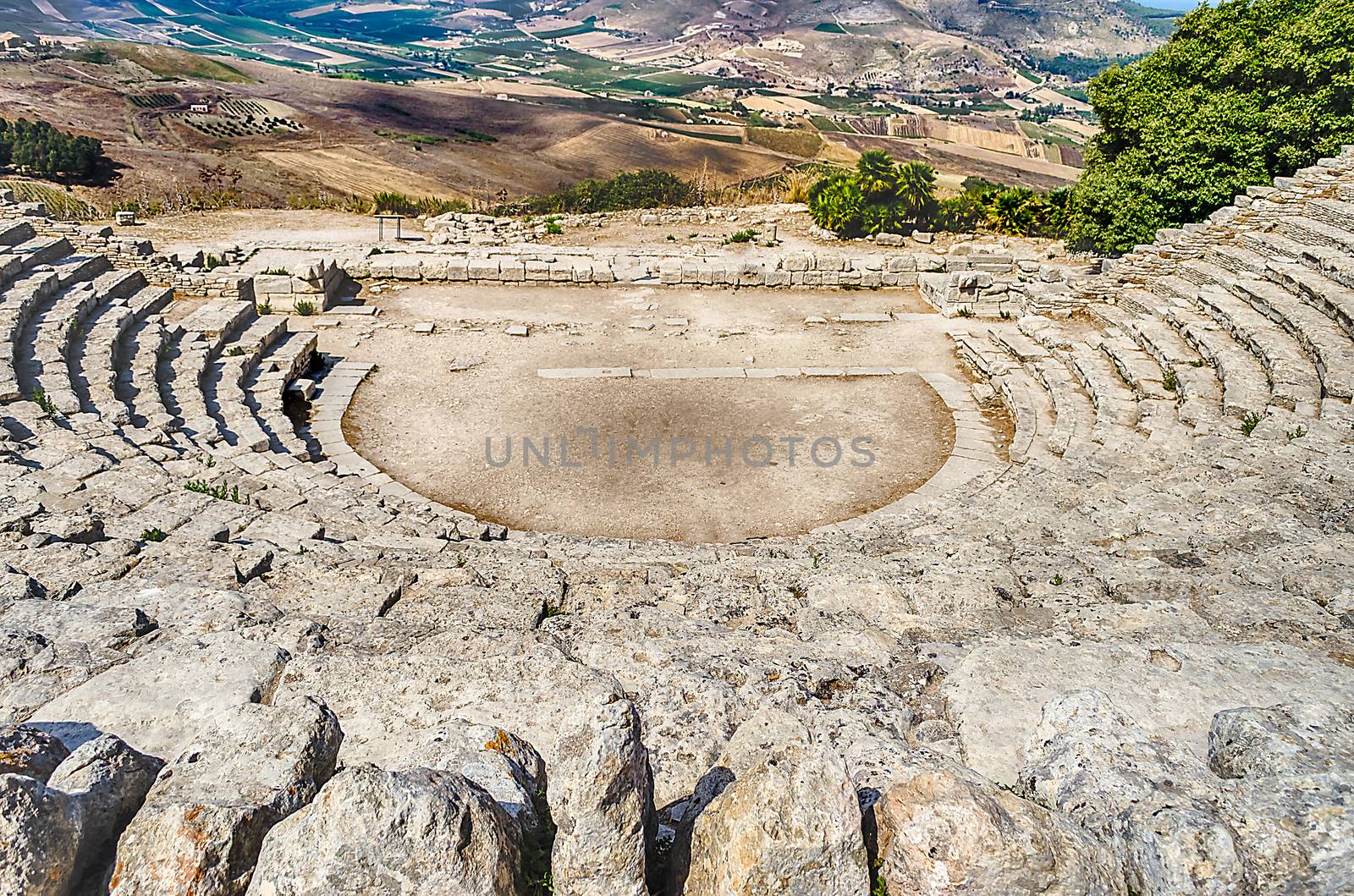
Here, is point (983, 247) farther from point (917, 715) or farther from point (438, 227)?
point (917, 715)

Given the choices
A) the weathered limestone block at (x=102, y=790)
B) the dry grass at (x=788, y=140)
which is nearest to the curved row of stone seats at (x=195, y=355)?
the weathered limestone block at (x=102, y=790)

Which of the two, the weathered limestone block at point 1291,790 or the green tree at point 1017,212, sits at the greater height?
the green tree at point 1017,212

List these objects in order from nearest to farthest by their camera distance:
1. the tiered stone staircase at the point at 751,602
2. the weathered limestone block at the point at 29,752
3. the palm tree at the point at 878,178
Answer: the weathered limestone block at the point at 29,752
the tiered stone staircase at the point at 751,602
the palm tree at the point at 878,178

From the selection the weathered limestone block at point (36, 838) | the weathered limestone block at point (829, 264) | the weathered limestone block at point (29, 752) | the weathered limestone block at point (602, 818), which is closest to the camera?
the weathered limestone block at point (36, 838)

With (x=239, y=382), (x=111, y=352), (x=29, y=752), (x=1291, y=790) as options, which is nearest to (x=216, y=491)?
(x=239, y=382)

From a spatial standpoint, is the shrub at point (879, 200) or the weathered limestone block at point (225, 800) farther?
the shrub at point (879, 200)

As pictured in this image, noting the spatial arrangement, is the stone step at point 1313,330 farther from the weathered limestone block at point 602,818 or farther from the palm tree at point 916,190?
the weathered limestone block at point 602,818

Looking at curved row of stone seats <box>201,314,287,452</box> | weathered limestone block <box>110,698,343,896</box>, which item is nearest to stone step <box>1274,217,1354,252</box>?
weathered limestone block <box>110,698,343,896</box>
